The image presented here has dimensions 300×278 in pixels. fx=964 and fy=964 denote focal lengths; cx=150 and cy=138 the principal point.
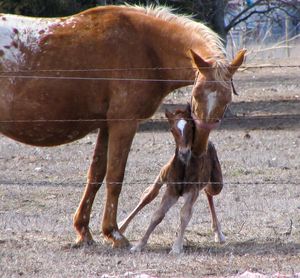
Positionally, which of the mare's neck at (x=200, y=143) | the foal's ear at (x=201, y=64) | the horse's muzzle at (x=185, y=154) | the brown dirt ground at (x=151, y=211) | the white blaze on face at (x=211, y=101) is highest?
the foal's ear at (x=201, y=64)

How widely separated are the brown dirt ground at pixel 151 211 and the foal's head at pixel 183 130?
83 centimetres

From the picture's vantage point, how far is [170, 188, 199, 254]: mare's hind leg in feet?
26.7

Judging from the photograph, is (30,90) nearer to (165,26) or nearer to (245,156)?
(165,26)

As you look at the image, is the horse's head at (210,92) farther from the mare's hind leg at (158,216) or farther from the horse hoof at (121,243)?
the horse hoof at (121,243)

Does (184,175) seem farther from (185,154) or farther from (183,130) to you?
(183,130)

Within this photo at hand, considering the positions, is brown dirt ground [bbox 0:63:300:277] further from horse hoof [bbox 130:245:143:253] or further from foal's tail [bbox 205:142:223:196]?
foal's tail [bbox 205:142:223:196]

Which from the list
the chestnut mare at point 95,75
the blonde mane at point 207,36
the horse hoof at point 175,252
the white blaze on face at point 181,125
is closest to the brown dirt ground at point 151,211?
the horse hoof at point 175,252

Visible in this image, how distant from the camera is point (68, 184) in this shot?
11.8 meters

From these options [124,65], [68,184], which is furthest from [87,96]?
[68,184]

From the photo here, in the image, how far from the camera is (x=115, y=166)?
8.67 m

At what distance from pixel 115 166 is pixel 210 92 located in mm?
1211

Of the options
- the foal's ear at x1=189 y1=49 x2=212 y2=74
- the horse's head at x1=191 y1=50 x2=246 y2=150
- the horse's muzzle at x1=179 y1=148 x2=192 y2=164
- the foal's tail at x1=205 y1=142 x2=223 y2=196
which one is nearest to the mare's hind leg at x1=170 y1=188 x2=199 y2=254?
the horse's muzzle at x1=179 y1=148 x2=192 y2=164

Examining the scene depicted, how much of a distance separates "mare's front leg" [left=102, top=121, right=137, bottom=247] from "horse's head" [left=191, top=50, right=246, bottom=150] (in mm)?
773

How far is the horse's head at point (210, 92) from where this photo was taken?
316 inches
